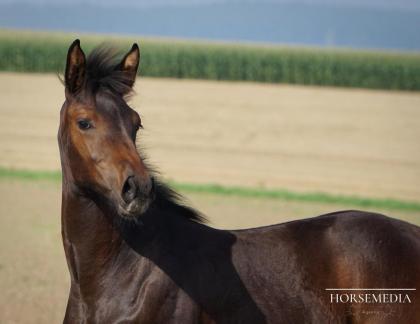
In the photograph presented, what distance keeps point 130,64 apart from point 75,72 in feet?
1.31

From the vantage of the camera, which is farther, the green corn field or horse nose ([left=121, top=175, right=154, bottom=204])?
the green corn field

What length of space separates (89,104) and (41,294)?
182 inches

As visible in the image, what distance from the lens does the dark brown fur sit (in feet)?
12.3

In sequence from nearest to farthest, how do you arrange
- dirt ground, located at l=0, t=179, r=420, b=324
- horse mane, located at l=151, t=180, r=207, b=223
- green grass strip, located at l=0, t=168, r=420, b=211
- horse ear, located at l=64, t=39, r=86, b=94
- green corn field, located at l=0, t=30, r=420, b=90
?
horse ear, located at l=64, t=39, r=86, b=94
horse mane, located at l=151, t=180, r=207, b=223
dirt ground, located at l=0, t=179, r=420, b=324
green grass strip, located at l=0, t=168, r=420, b=211
green corn field, located at l=0, t=30, r=420, b=90

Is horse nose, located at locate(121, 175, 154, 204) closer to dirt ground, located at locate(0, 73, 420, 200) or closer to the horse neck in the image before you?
the horse neck

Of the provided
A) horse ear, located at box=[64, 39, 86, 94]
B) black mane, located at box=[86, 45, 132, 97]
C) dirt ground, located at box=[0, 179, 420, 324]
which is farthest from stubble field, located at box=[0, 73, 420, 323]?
horse ear, located at box=[64, 39, 86, 94]

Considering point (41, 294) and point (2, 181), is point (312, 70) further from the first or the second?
point (41, 294)

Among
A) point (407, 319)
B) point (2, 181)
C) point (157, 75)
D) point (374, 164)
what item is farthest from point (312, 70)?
point (407, 319)

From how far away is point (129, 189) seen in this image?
358cm

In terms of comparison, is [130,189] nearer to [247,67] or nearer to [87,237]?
[87,237]

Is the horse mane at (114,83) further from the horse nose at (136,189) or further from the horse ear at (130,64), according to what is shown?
the horse nose at (136,189)

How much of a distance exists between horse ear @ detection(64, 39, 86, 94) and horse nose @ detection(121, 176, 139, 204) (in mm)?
703

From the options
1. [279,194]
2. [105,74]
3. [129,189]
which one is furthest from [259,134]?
[129,189]

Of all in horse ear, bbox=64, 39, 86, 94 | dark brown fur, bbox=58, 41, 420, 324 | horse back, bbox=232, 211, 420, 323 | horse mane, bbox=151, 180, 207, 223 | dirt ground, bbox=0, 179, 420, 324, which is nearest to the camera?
dark brown fur, bbox=58, 41, 420, 324
